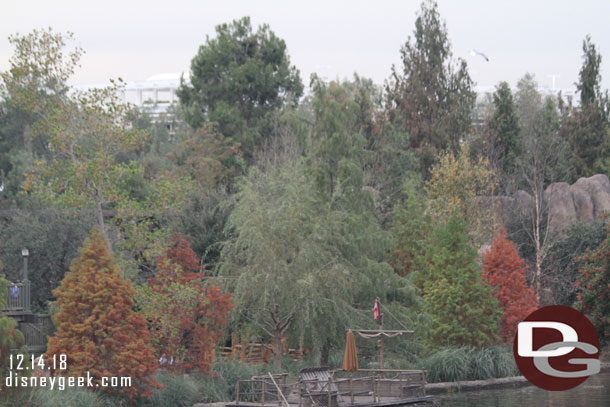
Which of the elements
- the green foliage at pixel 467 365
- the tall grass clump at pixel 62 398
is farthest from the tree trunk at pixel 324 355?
the tall grass clump at pixel 62 398

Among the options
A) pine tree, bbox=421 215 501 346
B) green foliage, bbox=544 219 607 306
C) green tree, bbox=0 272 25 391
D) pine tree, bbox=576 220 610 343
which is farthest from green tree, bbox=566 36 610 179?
green tree, bbox=0 272 25 391

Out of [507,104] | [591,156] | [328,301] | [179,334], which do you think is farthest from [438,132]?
[179,334]

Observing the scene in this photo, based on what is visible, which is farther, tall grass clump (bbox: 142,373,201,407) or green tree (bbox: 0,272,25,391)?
tall grass clump (bbox: 142,373,201,407)

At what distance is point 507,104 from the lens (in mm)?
51094

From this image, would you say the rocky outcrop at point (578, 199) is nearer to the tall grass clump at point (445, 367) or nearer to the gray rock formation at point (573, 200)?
the gray rock formation at point (573, 200)

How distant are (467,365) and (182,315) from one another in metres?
11.1

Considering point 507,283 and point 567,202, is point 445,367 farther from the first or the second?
point 567,202

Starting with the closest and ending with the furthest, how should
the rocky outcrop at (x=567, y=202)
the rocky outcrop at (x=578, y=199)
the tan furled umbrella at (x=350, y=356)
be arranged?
the tan furled umbrella at (x=350, y=356)
the rocky outcrop at (x=567, y=202)
the rocky outcrop at (x=578, y=199)

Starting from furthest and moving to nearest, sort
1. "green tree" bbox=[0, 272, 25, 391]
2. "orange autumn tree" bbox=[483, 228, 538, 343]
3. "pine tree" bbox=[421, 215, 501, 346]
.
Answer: "orange autumn tree" bbox=[483, 228, 538, 343]
"pine tree" bbox=[421, 215, 501, 346]
"green tree" bbox=[0, 272, 25, 391]

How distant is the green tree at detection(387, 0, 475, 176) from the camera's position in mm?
49000

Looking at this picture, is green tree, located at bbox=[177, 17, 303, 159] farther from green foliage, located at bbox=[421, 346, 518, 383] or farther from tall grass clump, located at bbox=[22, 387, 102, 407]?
tall grass clump, located at bbox=[22, 387, 102, 407]

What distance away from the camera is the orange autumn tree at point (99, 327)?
2108 cm
